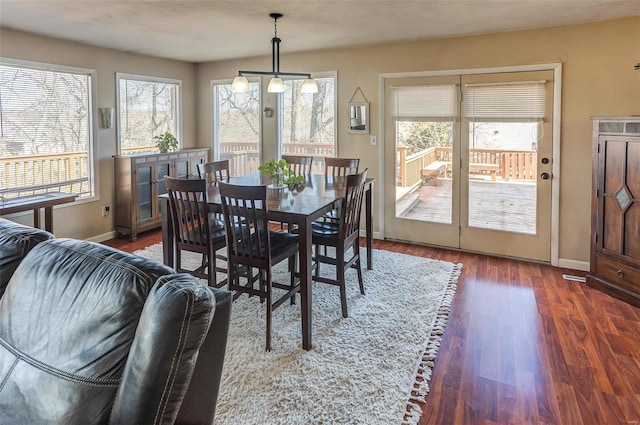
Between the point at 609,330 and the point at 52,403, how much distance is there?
3.30 meters

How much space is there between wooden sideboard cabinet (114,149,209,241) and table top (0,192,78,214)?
807 millimetres

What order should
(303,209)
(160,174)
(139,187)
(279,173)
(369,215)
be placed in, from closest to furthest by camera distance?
(303,209), (279,173), (369,215), (139,187), (160,174)

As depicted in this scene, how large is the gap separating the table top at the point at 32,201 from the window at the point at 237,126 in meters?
2.47

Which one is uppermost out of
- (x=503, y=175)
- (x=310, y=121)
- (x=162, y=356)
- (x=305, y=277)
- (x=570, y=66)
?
(x=570, y=66)

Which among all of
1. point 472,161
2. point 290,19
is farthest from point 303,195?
point 472,161

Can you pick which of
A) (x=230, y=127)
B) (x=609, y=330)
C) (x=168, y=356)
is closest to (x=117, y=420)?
(x=168, y=356)

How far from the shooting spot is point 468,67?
14.8ft

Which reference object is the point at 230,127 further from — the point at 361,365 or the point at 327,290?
the point at 361,365

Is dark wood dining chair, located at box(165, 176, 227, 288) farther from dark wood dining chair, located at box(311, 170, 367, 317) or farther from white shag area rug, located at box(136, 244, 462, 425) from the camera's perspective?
dark wood dining chair, located at box(311, 170, 367, 317)

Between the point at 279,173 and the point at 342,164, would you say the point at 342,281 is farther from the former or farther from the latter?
the point at 342,164

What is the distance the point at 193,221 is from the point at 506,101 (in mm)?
3329

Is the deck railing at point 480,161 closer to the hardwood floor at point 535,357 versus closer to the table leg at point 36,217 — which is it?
the hardwood floor at point 535,357

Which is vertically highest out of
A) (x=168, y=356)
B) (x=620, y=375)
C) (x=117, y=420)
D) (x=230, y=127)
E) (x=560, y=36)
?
(x=560, y=36)

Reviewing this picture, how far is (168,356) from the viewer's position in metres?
1.14
